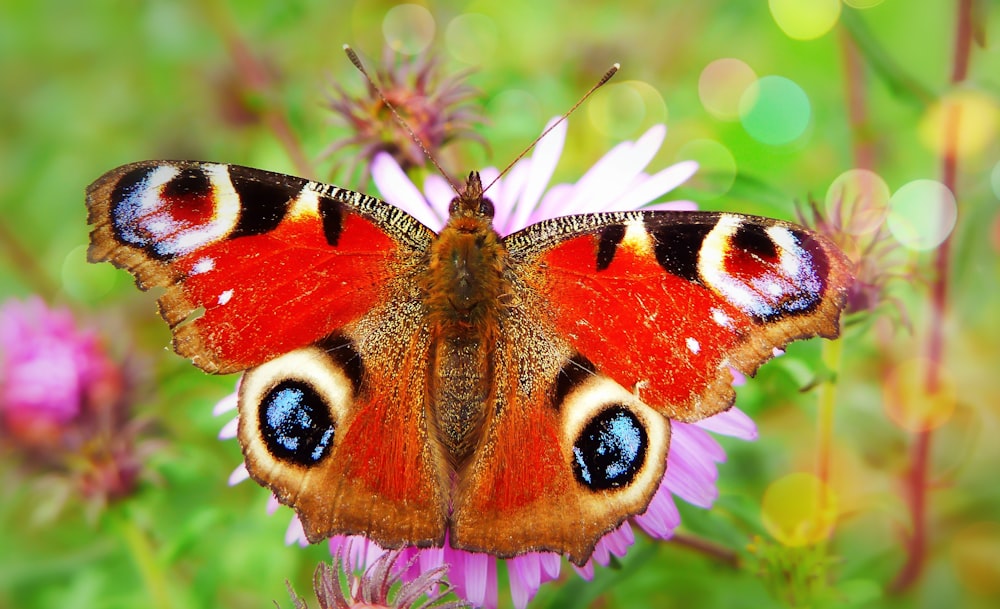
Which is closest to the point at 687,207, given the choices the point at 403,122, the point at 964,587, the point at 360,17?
the point at 403,122

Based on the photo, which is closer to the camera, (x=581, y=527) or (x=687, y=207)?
(x=581, y=527)

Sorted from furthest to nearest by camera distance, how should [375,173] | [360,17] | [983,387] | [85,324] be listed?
[360,17]
[983,387]
[85,324]
[375,173]

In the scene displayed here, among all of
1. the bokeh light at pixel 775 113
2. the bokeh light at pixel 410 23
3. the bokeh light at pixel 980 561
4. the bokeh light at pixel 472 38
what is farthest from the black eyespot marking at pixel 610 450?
the bokeh light at pixel 472 38

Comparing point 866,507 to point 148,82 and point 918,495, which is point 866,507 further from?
point 148,82

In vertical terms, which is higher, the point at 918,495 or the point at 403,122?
the point at 403,122

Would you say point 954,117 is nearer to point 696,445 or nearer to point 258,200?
point 696,445
